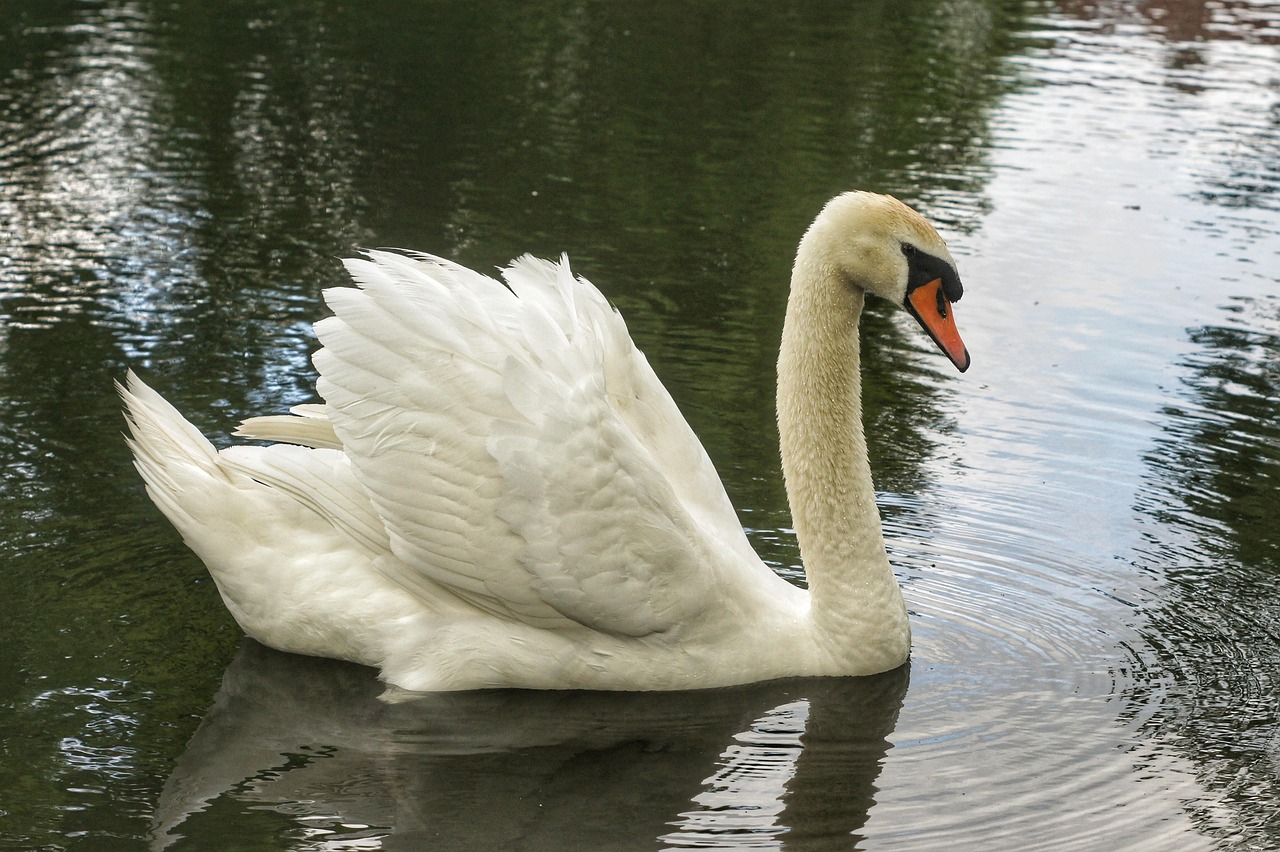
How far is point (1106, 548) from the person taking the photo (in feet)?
25.4

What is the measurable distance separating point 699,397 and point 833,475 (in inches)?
114

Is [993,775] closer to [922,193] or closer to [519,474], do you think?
[519,474]

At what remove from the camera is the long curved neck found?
644cm

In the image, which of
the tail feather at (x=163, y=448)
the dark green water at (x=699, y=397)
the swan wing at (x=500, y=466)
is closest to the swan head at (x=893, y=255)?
the swan wing at (x=500, y=466)

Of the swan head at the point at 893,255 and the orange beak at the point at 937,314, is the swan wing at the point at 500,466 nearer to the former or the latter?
the swan head at the point at 893,255

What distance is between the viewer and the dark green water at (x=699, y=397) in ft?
18.3

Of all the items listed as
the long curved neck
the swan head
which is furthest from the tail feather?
the swan head

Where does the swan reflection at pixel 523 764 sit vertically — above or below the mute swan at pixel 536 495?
below

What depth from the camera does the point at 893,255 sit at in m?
6.37

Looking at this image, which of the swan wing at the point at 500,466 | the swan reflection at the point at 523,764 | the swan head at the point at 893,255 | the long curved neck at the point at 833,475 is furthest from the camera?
the long curved neck at the point at 833,475

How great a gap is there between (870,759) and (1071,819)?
75 centimetres

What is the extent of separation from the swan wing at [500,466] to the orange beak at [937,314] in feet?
4.04

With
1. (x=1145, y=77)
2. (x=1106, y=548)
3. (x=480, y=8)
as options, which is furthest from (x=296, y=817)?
(x=480, y=8)

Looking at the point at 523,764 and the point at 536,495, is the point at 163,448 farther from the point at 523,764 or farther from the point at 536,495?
the point at 523,764
